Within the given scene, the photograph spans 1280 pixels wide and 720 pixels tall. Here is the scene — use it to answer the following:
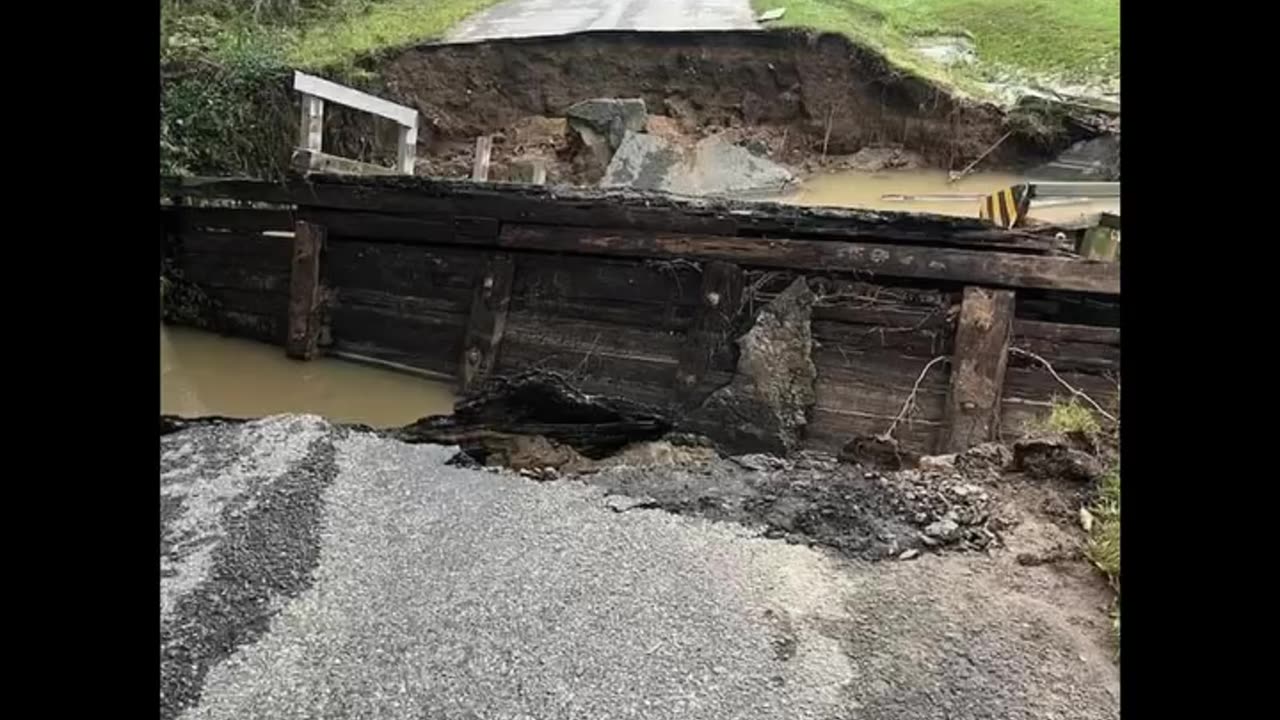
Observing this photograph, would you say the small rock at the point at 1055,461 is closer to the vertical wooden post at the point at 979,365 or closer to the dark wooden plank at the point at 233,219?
the vertical wooden post at the point at 979,365

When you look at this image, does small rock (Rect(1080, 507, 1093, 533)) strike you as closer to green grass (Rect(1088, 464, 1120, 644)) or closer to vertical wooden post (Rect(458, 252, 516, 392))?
green grass (Rect(1088, 464, 1120, 644))

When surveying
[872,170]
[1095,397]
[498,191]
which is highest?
[872,170]

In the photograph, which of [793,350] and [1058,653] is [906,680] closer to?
[1058,653]

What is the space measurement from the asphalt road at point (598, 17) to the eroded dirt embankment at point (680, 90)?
416 mm

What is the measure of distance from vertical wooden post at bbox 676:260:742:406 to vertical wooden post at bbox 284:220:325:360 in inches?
145

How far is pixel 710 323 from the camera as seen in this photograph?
7191 millimetres

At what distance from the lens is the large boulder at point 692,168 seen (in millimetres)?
12477

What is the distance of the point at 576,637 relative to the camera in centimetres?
365

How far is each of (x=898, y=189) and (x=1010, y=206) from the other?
4.16m

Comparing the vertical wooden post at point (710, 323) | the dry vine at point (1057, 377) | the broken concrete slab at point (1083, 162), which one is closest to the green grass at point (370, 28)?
the vertical wooden post at point (710, 323)

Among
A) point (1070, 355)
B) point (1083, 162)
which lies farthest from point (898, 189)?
point (1070, 355)

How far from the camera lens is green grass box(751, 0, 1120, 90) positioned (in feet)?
48.3
